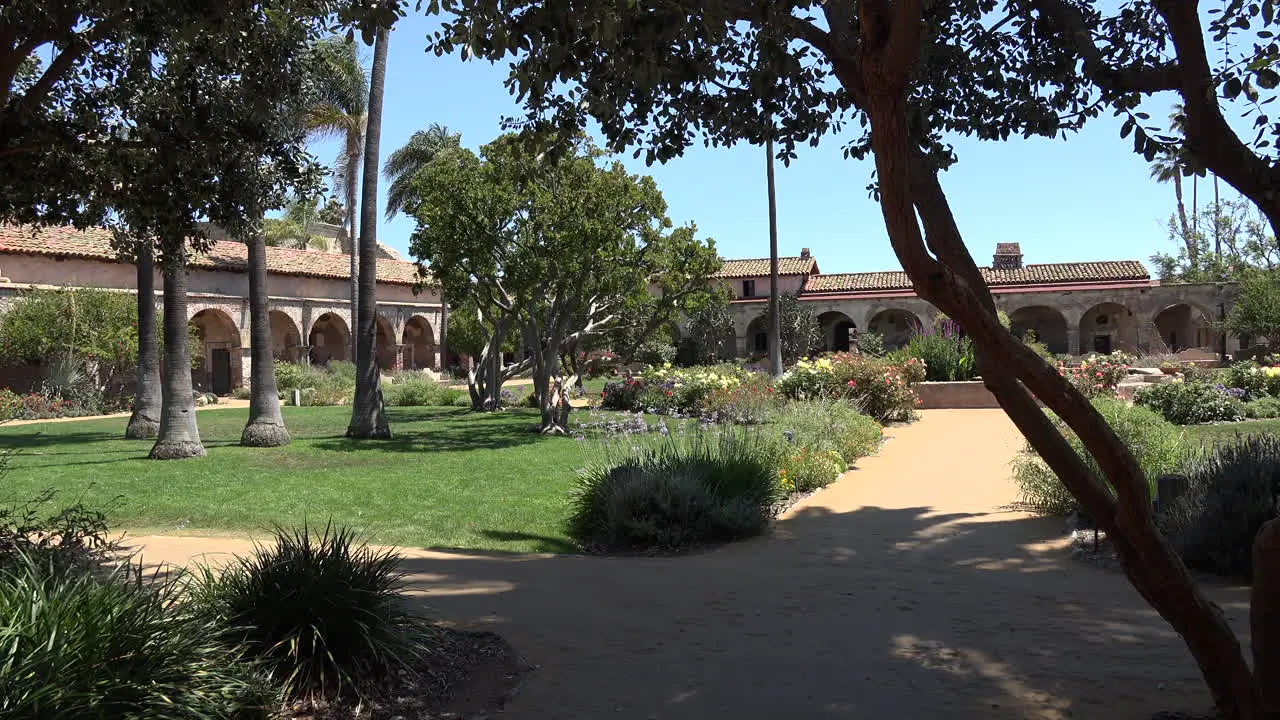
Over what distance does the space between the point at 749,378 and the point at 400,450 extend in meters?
9.37

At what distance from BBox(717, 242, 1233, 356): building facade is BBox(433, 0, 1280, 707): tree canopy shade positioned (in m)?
27.3

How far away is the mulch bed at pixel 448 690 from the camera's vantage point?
155 inches

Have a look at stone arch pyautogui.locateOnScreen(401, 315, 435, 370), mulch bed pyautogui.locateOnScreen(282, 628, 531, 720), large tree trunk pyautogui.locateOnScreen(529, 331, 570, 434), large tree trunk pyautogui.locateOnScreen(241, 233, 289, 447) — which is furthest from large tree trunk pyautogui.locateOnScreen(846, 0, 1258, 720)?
stone arch pyautogui.locateOnScreen(401, 315, 435, 370)

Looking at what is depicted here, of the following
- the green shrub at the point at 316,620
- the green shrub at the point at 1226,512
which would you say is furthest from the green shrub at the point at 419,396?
the green shrub at the point at 316,620

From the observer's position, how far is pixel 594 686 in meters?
4.41

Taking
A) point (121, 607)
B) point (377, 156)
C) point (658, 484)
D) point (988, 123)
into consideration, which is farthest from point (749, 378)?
point (121, 607)

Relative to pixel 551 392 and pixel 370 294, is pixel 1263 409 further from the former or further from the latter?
pixel 370 294

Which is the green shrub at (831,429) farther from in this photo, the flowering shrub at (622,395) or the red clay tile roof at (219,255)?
the red clay tile roof at (219,255)

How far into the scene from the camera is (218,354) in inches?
1278

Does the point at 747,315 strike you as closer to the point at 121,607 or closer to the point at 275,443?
the point at 275,443

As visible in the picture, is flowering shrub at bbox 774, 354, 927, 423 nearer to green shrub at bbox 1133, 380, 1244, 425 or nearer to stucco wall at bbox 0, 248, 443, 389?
green shrub at bbox 1133, 380, 1244, 425

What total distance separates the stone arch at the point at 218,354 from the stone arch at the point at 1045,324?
3066 centimetres

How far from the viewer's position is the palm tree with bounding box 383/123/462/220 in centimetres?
4038

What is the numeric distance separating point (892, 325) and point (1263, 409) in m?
25.3
